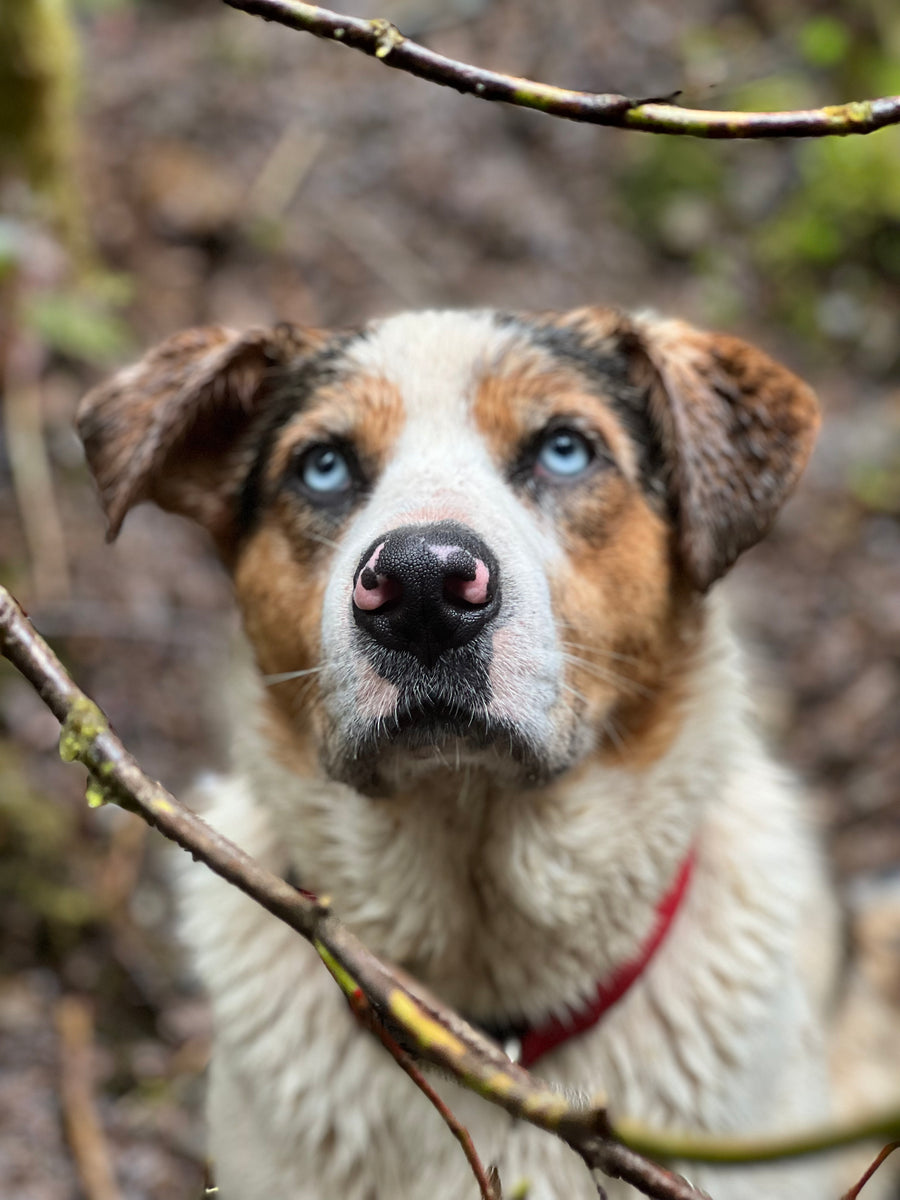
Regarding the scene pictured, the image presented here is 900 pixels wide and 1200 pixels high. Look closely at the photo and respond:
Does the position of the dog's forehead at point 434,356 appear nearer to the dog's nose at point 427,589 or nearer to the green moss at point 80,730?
the dog's nose at point 427,589

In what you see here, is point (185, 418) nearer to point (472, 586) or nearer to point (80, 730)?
point (472, 586)

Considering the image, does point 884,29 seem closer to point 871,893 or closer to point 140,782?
point 871,893

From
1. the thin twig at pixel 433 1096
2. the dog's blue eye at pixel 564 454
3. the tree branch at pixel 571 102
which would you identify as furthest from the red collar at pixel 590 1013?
the tree branch at pixel 571 102

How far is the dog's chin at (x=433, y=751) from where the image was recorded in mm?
2229

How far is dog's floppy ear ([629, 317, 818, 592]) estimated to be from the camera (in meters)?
2.74

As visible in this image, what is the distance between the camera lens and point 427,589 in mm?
2080

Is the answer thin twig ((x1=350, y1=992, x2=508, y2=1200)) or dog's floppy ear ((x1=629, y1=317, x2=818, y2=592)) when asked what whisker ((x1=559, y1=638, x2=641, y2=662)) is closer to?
dog's floppy ear ((x1=629, y1=317, x2=818, y2=592))

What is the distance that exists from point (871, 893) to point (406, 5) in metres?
6.38

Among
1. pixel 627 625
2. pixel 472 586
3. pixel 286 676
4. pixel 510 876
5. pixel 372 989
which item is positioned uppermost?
pixel 472 586

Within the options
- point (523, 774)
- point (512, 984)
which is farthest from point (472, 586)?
point (512, 984)

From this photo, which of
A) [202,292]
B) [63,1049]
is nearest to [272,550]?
[63,1049]

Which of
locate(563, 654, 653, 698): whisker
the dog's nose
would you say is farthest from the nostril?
locate(563, 654, 653, 698): whisker

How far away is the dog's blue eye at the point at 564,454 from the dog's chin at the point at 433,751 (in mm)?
801

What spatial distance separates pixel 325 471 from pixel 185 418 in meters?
0.40
